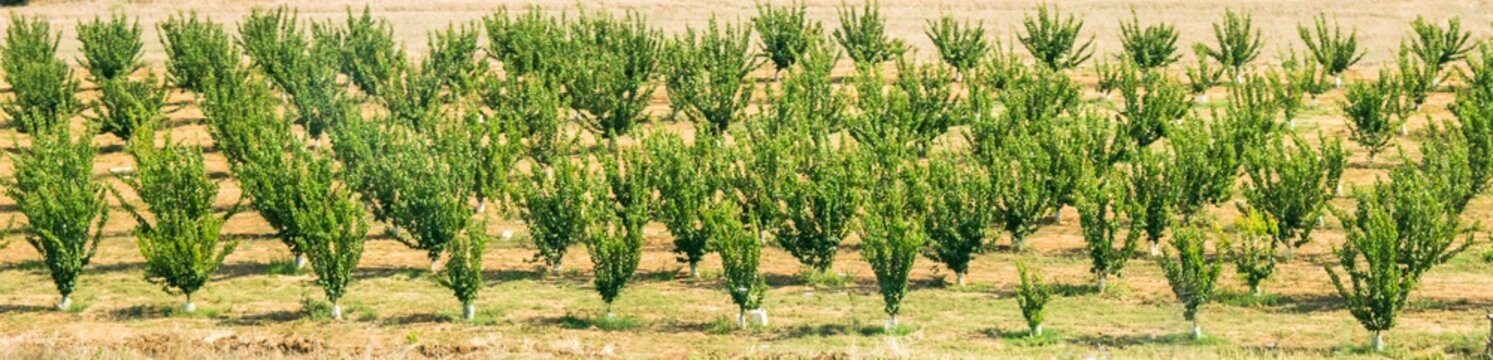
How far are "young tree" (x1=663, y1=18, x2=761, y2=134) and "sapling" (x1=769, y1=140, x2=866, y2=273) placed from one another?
7463mm

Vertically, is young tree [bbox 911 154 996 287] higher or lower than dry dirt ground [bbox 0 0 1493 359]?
higher

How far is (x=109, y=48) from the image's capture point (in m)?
45.5

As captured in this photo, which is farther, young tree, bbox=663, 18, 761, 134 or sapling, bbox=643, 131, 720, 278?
young tree, bbox=663, 18, 761, 134

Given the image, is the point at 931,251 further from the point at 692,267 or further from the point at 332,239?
the point at 332,239

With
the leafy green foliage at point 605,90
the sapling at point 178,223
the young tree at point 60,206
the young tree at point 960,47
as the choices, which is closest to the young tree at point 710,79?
the leafy green foliage at point 605,90

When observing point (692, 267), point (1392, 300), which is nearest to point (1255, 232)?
point (1392, 300)

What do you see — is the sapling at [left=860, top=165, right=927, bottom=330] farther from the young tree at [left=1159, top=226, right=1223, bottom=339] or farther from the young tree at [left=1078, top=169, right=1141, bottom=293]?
the young tree at [left=1159, top=226, right=1223, bottom=339]

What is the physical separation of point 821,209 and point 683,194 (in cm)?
184

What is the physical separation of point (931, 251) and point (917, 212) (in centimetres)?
186

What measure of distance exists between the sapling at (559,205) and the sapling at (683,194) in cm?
94

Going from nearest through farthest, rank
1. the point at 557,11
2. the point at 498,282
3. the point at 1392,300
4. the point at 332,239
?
the point at 1392,300 → the point at 332,239 → the point at 498,282 → the point at 557,11

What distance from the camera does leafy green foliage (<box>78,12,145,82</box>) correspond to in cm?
4512

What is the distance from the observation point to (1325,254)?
93.8 feet

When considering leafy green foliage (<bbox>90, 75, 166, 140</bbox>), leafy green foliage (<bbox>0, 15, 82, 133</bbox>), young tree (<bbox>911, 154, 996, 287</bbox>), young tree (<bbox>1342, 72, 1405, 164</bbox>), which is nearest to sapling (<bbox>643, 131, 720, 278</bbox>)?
young tree (<bbox>911, 154, 996, 287</bbox>)
